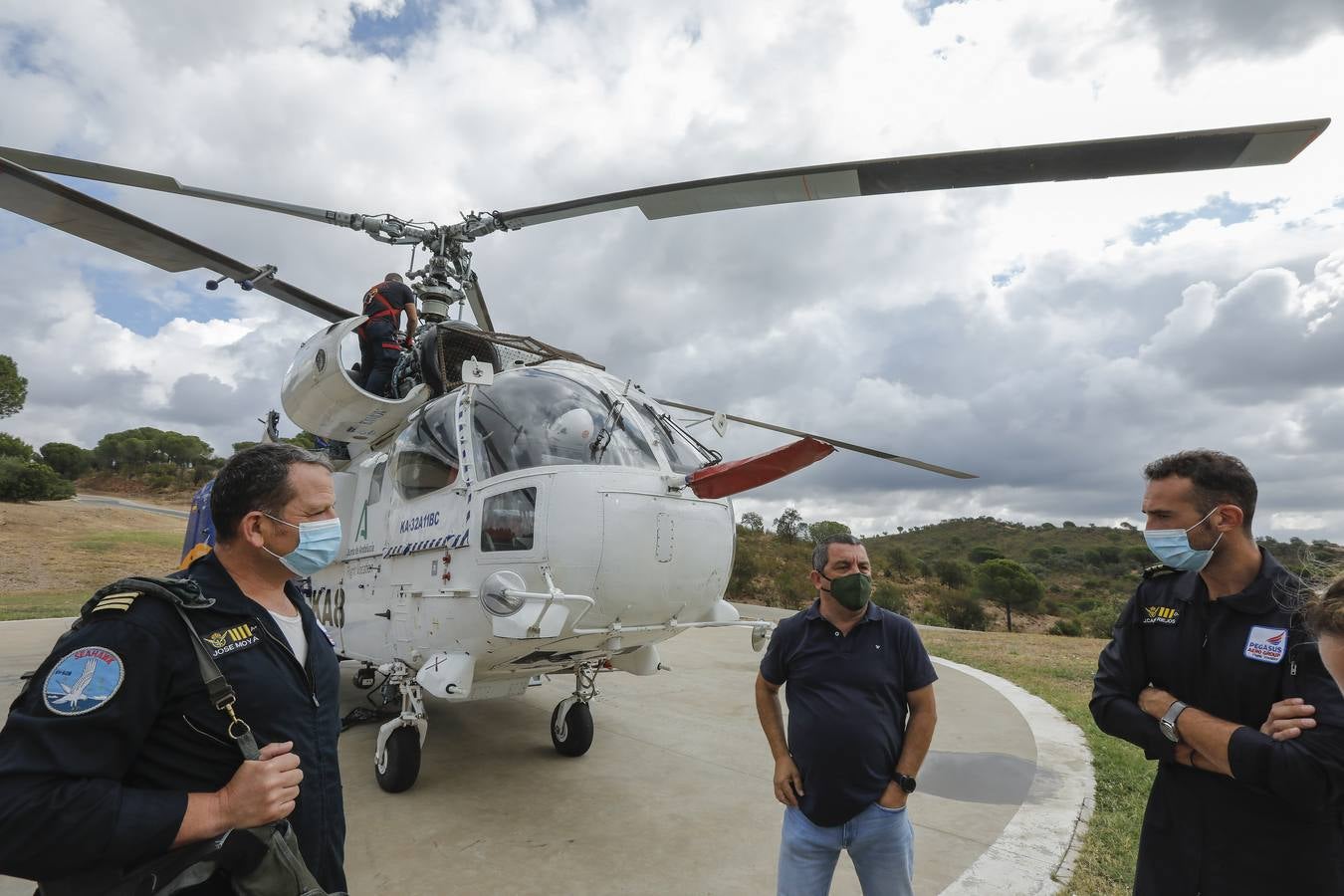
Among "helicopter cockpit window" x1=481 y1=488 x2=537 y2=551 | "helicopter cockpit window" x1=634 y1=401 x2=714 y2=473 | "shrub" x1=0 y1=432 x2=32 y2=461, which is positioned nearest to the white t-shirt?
"helicopter cockpit window" x1=481 y1=488 x2=537 y2=551

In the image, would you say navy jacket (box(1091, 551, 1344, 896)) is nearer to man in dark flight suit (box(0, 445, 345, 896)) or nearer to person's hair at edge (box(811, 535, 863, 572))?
person's hair at edge (box(811, 535, 863, 572))

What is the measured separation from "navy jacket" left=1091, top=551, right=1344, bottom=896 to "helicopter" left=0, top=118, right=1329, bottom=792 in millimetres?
1583

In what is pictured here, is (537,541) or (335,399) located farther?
(335,399)

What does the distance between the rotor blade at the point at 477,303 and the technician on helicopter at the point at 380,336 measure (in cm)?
105

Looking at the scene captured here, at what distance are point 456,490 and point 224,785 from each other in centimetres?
311

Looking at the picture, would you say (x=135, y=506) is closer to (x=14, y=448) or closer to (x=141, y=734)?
(x=14, y=448)

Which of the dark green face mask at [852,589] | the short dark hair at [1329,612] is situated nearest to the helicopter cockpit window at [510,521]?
the dark green face mask at [852,589]

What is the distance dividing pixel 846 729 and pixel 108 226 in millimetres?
5960

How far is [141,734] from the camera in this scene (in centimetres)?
152

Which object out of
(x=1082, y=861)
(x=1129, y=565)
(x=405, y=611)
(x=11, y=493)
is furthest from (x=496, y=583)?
(x=1129, y=565)

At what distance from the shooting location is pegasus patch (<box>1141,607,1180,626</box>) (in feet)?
7.76

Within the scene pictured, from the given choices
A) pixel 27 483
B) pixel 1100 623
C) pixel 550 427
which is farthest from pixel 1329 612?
pixel 27 483

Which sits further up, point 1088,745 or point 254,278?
point 254,278

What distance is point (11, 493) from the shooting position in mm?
32812
